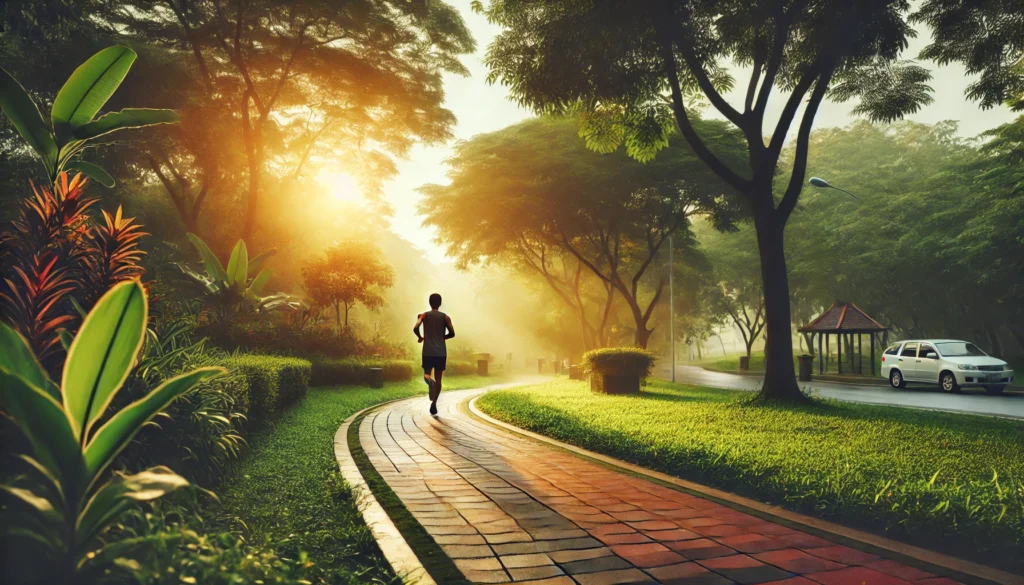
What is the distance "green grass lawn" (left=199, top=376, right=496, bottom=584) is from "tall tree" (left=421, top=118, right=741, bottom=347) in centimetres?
1761

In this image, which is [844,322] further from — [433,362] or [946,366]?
[433,362]

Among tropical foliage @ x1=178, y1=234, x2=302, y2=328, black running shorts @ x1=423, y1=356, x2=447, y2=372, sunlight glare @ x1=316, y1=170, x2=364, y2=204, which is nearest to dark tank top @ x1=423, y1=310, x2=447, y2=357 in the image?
black running shorts @ x1=423, y1=356, x2=447, y2=372

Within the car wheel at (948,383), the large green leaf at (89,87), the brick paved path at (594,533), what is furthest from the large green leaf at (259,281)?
the car wheel at (948,383)

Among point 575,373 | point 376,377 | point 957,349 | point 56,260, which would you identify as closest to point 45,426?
point 56,260

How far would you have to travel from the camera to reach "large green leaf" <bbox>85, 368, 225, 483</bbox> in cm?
246

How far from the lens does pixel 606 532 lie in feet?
13.8

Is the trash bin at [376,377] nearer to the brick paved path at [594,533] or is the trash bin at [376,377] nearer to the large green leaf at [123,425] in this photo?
the brick paved path at [594,533]

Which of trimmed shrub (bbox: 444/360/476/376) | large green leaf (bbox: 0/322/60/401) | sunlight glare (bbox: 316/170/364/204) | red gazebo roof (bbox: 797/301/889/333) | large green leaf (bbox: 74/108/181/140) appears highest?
sunlight glare (bbox: 316/170/364/204)

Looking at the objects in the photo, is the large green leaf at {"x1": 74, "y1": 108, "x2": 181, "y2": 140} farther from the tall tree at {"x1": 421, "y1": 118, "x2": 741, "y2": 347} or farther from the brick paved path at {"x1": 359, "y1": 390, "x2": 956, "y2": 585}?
the tall tree at {"x1": 421, "y1": 118, "x2": 741, "y2": 347}

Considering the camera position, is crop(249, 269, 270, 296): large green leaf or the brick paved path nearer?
the brick paved path

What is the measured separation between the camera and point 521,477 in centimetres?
593

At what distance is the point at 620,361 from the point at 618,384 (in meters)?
0.61

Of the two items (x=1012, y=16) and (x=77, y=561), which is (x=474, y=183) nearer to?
(x=1012, y=16)

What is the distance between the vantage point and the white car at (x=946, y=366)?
1872 centimetres
